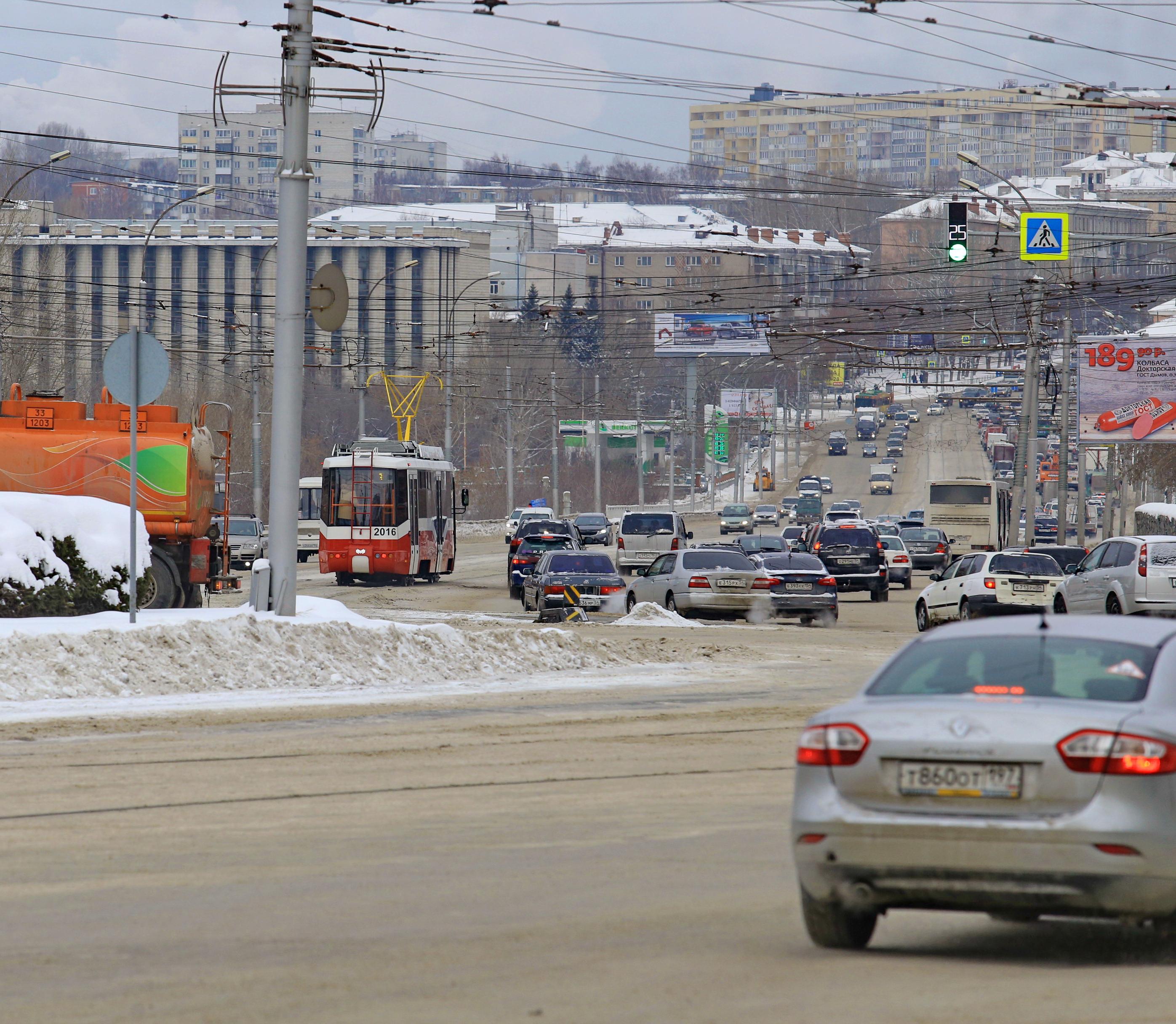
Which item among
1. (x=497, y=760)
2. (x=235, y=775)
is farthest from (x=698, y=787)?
(x=235, y=775)

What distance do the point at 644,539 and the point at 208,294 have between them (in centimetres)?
2059

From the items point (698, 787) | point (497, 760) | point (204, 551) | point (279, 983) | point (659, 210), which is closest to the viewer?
point (279, 983)

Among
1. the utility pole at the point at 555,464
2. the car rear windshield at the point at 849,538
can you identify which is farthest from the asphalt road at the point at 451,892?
the utility pole at the point at 555,464

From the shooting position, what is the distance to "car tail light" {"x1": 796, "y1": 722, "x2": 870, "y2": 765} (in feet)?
21.8

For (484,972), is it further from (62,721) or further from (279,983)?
(62,721)

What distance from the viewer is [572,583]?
3316 cm

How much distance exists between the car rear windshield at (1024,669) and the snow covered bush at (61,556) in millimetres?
12833

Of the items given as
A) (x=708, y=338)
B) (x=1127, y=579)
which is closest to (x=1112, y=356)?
(x=1127, y=579)

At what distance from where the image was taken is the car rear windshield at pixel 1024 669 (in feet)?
22.2

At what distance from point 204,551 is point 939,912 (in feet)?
69.0

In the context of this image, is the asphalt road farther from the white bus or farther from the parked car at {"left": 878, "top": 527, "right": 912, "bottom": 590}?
the white bus

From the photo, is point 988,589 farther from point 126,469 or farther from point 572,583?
point 126,469

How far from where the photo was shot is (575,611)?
3003 centimetres

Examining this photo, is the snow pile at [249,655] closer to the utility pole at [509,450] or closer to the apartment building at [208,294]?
the apartment building at [208,294]
